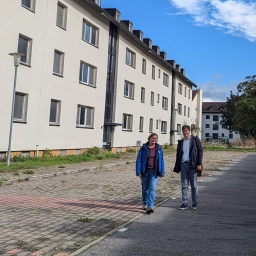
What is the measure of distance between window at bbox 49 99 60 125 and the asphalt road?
43.9 ft

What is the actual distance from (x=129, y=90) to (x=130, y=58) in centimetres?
291

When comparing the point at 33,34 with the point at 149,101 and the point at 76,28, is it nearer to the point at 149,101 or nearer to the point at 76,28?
the point at 76,28

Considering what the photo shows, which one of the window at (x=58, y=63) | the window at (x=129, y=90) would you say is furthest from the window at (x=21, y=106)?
the window at (x=129, y=90)

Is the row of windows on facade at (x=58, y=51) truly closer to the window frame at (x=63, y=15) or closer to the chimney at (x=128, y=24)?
the window frame at (x=63, y=15)

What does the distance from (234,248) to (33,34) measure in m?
16.8

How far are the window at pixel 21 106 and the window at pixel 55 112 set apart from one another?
2.49 m

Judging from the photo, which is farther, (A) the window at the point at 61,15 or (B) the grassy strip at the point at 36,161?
(A) the window at the point at 61,15

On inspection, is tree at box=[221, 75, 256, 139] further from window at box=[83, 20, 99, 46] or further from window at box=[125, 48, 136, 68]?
window at box=[83, 20, 99, 46]

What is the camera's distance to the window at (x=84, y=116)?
24.5m

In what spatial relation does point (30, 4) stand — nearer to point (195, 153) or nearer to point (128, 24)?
point (195, 153)

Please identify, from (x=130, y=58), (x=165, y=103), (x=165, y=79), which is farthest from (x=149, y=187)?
(x=165, y=79)

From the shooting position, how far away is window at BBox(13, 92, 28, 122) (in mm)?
18641

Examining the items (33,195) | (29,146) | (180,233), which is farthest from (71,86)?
(180,233)

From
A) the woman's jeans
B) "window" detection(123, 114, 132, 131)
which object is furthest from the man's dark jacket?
"window" detection(123, 114, 132, 131)
